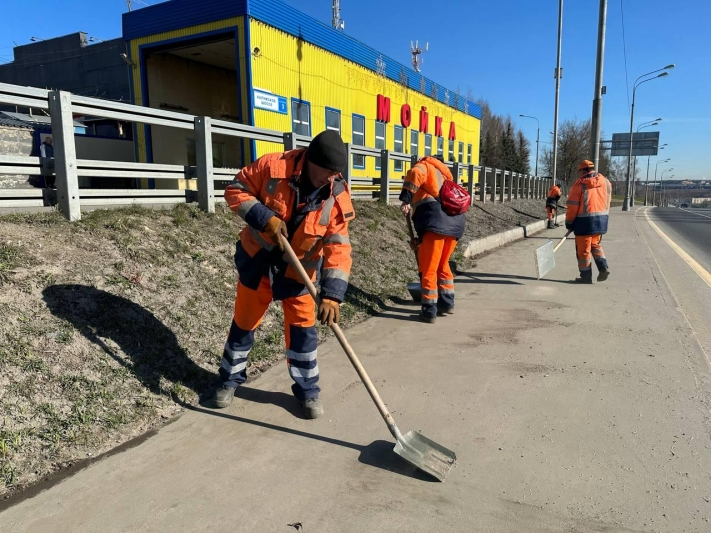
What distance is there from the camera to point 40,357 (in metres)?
2.89

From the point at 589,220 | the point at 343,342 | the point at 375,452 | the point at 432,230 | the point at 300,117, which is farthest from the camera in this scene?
the point at 300,117

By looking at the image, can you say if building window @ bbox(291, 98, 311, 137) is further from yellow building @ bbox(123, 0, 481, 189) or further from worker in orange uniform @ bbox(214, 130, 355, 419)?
worker in orange uniform @ bbox(214, 130, 355, 419)

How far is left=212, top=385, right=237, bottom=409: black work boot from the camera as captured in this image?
10.4 ft

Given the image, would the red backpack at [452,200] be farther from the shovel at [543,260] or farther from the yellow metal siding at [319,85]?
the yellow metal siding at [319,85]

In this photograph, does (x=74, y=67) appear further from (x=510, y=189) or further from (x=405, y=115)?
(x=510, y=189)

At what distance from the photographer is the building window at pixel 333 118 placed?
14.0 metres

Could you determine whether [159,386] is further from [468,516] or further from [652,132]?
[652,132]

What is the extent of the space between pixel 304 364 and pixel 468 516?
1.38 m

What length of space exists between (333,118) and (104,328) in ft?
39.3

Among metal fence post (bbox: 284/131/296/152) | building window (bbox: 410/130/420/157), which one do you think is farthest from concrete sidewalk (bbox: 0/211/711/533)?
building window (bbox: 410/130/420/157)

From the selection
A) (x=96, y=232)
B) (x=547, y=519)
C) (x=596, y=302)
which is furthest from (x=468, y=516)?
(x=596, y=302)

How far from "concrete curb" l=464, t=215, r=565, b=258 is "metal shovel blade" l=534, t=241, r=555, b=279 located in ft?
6.45

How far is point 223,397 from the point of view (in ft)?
10.4

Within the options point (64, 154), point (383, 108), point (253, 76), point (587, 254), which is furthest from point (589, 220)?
point (383, 108)
